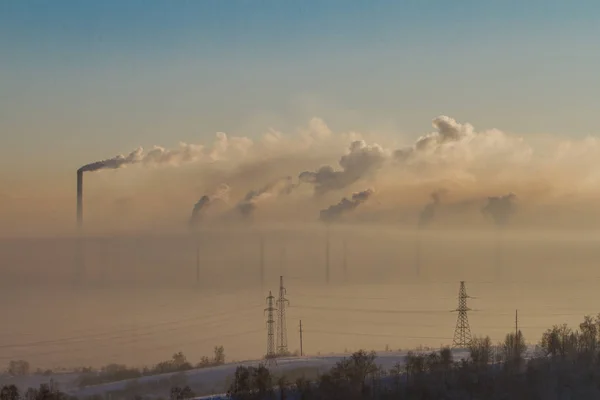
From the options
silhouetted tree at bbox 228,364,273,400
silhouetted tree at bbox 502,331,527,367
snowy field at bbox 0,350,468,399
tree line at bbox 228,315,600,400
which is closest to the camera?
silhouetted tree at bbox 228,364,273,400

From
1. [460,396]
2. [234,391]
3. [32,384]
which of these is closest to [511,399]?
[460,396]

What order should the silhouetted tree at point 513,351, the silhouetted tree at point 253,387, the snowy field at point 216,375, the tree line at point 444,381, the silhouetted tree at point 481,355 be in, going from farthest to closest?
the snowy field at point 216,375 < the silhouetted tree at point 513,351 < the silhouetted tree at point 481,355 < the tree line at point 444,381 < the silhouetted tree at point 253,387

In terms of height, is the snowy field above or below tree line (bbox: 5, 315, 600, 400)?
below

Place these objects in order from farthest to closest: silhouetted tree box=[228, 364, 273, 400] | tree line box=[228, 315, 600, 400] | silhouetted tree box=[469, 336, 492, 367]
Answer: silhouetted tree box=[469, 336, 492, 367] < tree line box=[228, 315, 600, 400] < silhouetted tree box=[228, 364, 273, 400]

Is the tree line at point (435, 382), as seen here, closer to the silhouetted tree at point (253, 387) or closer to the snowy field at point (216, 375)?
the silhouetted tree at point (253, 387)

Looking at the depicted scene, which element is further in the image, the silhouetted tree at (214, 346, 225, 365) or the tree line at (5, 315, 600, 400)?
the silhouetted tree at (214, 346, 225, 365)

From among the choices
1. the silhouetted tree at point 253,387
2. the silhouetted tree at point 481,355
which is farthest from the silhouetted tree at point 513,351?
the silhouetted tree at point 253,387

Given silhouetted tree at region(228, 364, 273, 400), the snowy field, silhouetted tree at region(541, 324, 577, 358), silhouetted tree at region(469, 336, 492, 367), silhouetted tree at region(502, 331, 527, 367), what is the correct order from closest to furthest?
1. silhouetted tree at region(228, 364, 273, 400)
2. silhouetted tree at region(469, 336, 492, 367)
3. silhouetted tree at region(502, 331, 527, 367)
4. silhouetted tree at region(541, 324, 577, 358)
5. the snowy field

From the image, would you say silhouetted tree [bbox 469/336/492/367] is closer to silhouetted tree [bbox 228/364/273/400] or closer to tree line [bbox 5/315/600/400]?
tree line [bbox 5/315/600/400]

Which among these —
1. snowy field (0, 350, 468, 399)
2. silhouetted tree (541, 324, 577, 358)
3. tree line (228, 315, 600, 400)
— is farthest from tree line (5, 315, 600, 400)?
snowy field (0, 350, 468, 399)

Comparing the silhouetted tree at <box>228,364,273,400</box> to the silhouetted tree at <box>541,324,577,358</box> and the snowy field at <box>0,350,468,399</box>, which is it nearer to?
the snowy field at <box>0,350,468,399</box>

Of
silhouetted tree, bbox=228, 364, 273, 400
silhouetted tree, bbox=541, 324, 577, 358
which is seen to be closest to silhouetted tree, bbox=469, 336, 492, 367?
silhouetted tree, bbox=541, 324, 577, 358
